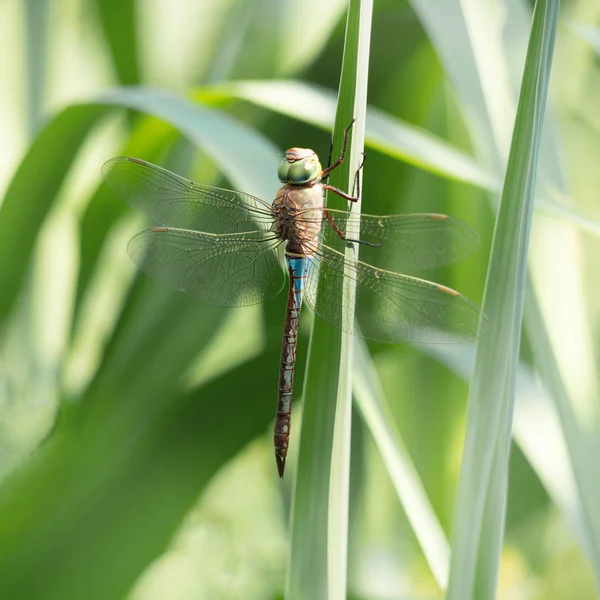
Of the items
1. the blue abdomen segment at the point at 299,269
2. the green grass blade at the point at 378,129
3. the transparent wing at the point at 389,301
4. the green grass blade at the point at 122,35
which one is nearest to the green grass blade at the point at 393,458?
the transparent wing at the point at 389,301

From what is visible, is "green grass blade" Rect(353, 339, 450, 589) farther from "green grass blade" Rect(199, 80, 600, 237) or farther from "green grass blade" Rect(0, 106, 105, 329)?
"green grass blade" Rect(0, 106, 105, 329)

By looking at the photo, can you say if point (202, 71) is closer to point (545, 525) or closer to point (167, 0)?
point (167, 0)

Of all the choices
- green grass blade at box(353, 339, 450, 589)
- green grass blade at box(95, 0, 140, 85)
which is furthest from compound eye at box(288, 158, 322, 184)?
green grass blade at box(95, 0, 140, 85)

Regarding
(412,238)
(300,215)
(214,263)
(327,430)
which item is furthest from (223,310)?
(327,430)

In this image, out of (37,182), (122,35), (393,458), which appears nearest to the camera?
(393,458)

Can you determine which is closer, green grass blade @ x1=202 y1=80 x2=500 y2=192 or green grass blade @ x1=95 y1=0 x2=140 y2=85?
green grass blade @ x1=202 y1=80 x2=500 y2=192

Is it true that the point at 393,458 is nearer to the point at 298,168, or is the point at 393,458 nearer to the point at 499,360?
the point at 499,360
